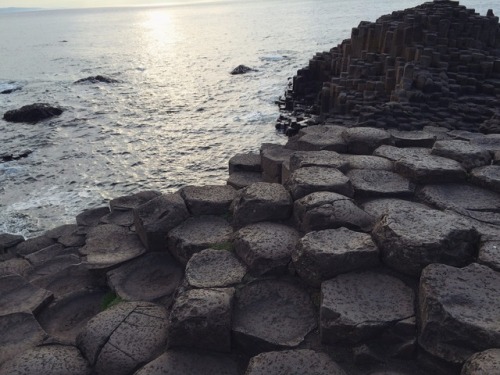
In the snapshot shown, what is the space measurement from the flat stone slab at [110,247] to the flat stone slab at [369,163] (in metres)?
3.12

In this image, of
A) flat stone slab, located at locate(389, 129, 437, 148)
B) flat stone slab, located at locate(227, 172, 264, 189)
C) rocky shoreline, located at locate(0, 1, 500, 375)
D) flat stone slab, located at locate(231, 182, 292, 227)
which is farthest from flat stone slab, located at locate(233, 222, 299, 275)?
flat stone slab, located at locate(389, 129, 437, 148)

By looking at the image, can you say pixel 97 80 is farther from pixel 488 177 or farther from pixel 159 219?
pixel 488 177

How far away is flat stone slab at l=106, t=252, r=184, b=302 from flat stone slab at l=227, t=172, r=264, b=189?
193 centimetres

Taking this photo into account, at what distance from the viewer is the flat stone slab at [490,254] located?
392 cm

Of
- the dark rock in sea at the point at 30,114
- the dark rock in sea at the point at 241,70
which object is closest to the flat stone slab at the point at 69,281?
the dark rock in sea at the point at 30,114

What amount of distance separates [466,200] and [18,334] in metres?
5.30

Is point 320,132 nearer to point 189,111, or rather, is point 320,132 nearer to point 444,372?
point 444,372

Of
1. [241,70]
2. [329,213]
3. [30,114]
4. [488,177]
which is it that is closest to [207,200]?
[329,213]

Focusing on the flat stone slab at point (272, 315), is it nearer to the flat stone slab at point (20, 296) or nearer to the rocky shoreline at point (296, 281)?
the rocky shoreline at point (296, 281)

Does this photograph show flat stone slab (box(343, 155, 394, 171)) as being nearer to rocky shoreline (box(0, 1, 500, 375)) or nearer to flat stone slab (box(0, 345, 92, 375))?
rocky shoreline (box(0, 1, 500, 375))

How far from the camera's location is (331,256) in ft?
13.4

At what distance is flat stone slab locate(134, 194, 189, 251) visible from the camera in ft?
18.7

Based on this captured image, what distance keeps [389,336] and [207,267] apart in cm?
198

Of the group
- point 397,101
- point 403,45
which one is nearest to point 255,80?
point 403,45
